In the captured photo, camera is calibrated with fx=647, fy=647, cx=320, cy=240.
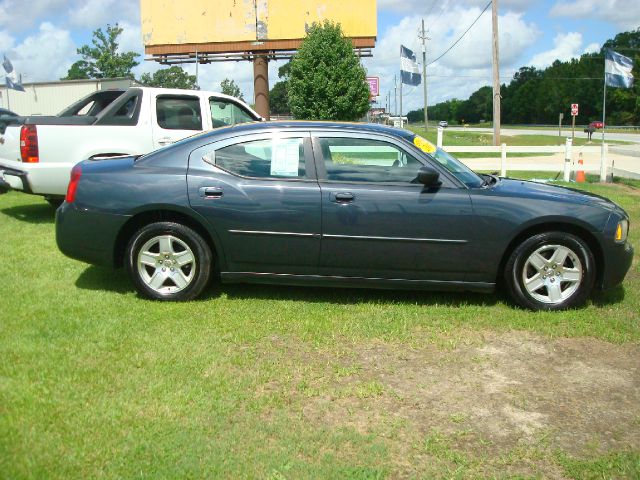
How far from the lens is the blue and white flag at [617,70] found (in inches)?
679

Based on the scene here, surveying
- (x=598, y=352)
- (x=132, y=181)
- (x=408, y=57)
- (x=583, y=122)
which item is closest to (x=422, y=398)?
(x=598, y=352)

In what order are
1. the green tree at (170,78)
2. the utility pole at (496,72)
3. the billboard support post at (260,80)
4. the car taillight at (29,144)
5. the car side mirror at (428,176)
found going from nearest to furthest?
the car side mirror at (428,176), the car taillight at (29,144), the utility pole at (496,72), the billboard support post at (260,80), the green tree at (170,78)

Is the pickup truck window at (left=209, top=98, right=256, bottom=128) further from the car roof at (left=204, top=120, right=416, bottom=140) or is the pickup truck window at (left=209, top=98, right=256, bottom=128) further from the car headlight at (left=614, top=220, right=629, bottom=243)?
the car headlight at (left=614, top=220, right=629, bottom=243)

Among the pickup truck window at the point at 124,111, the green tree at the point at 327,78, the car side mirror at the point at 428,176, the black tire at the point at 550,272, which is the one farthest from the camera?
the green tree at the point at 327,78

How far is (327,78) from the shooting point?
23.5 metres

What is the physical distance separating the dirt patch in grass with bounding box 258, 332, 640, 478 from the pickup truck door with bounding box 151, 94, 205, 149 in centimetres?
529

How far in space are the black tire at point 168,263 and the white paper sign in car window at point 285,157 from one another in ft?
2.76

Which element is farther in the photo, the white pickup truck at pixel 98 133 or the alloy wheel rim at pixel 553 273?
the white pickup truck at pixel 98 133

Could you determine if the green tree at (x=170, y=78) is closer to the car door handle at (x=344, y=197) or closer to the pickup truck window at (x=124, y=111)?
the pickup truck window at (x=124, y=111)

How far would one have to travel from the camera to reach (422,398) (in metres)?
3.69

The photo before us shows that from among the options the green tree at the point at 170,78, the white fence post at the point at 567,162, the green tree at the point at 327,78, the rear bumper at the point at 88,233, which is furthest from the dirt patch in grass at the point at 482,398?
the green tree at the point at 170,78

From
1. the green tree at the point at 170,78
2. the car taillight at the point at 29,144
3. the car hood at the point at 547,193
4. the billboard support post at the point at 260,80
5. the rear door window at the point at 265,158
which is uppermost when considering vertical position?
the green tree at the point at 170,78

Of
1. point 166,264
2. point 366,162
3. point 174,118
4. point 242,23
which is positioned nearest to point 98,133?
point 174,118

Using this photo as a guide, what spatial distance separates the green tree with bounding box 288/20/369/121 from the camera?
23.4 metres
